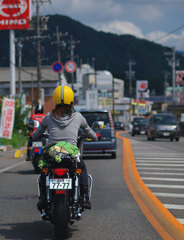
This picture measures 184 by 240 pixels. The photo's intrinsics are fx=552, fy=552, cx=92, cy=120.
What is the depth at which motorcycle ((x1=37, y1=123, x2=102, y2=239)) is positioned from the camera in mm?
5902

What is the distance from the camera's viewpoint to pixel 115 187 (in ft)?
35.9

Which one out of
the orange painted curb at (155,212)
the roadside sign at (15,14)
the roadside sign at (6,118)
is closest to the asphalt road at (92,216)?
the orange painted curb at (155,212)

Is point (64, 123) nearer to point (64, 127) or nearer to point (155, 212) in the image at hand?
point (64, 127)

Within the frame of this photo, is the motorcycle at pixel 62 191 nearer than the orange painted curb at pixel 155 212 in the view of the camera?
Yes

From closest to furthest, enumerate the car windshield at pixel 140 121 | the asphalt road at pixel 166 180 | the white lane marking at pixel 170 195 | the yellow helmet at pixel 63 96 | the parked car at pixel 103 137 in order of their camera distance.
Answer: the yellow helmet at pixel 63 96 → the asphalt road at pixel 166 180 → the white lane marking at pixel 170 195 → the parked car at pixel 103 137 → the car windshield at pixel 140 121

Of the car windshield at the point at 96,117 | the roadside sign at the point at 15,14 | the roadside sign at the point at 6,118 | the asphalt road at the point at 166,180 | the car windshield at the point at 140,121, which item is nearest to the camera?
the asphalt road at the point at 166,180

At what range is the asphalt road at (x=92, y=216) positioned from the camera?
6.42 m

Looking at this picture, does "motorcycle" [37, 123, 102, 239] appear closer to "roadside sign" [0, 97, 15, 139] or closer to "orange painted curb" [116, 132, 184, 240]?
"orange painted curb" [116, 132, 184, 240]

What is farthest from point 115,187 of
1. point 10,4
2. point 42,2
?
point 42,2

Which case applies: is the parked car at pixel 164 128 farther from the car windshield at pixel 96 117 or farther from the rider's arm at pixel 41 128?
the rider's arm at pixel 41 128

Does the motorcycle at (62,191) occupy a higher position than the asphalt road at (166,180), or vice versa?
the motorcycle at (62,191)

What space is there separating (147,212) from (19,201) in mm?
2370

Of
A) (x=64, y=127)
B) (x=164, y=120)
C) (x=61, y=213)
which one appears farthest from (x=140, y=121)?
(x=61, y=213)

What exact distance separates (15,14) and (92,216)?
112 ft
